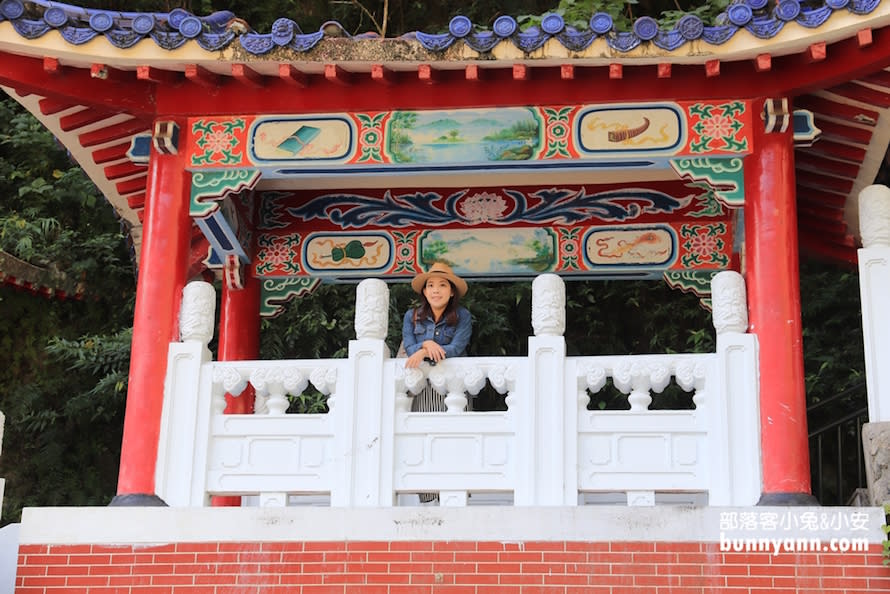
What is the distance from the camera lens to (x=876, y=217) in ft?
23.0

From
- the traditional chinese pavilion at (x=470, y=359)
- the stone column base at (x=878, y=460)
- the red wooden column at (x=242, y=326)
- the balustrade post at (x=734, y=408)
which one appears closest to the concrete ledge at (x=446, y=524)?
the traditional chinese pavilion at (x=470, y=359)

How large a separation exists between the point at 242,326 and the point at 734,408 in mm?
4559

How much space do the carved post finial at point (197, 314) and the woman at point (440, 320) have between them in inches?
46.9

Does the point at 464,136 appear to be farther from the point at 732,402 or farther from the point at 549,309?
the point at 732,402

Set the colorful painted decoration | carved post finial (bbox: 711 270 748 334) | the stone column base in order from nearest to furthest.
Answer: the stone column base → carved post finial (bbox: 711 270 748 334) → the colorful painted decoration

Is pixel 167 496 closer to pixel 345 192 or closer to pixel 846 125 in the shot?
pixel 345 192

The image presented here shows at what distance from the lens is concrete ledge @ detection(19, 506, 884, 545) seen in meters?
6.10

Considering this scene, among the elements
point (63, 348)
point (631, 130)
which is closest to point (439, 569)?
point (631, 130)

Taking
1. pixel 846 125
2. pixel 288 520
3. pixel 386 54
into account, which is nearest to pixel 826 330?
pixel 846 125

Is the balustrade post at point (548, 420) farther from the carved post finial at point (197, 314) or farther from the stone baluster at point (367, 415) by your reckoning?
the carved post finial at point (197, 314)

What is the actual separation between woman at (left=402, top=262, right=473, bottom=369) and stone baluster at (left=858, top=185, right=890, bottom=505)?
2.32 metres

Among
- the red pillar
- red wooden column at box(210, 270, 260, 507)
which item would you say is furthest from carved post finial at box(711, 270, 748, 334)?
red wooden column at box(210, 270, 260, 507)

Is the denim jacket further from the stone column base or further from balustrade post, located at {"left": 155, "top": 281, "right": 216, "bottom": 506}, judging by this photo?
the stone column base

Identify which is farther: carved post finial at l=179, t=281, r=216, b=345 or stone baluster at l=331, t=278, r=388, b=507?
carved post finial at l=179, t=281, r=216, b=345
